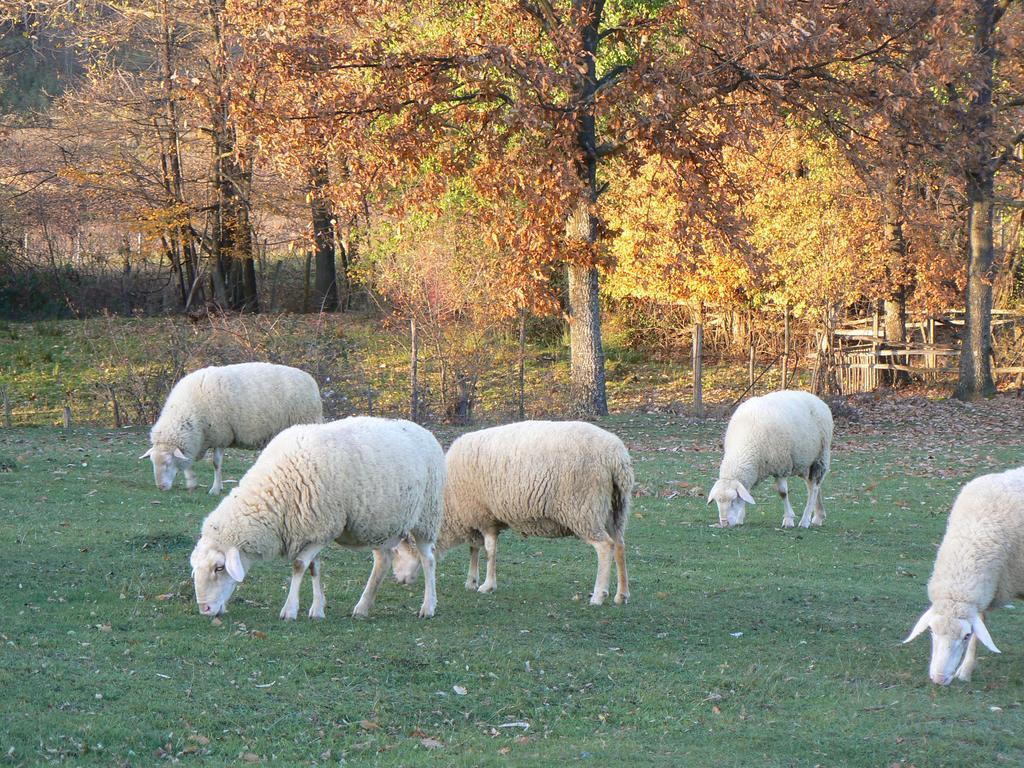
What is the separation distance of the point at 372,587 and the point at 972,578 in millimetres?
4566

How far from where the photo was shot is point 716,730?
6684 millimetres

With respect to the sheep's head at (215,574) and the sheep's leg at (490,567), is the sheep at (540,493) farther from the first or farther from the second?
the sheep's head at (215,574)

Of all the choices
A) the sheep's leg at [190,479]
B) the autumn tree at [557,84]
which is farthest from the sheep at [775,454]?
the autumn tree at [557,84]

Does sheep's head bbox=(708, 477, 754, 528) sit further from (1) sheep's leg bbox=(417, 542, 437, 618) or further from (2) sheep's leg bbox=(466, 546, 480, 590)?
(1) sheep's leg bbox=(417, 542, 437, 618)

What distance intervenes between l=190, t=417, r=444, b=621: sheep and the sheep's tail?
1727mm

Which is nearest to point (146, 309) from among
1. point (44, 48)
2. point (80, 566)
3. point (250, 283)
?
point (250, 283)

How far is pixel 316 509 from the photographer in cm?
852

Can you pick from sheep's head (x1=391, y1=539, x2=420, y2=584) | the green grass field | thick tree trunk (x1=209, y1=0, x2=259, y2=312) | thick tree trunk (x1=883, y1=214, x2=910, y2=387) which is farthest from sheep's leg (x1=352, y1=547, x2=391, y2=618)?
thick tree trunk (x1=209, y1=0, x2=259, y2=312)

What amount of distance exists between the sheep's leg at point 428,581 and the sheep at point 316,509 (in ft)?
0.03

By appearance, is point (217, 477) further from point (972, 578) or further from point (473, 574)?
point (972, 578)

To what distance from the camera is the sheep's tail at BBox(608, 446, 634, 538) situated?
9.67m

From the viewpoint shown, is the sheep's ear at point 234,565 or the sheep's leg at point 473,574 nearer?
the sheep's ear at point 234,565

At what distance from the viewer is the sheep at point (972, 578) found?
25.6ft

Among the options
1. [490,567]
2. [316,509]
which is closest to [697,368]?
[490,567]
